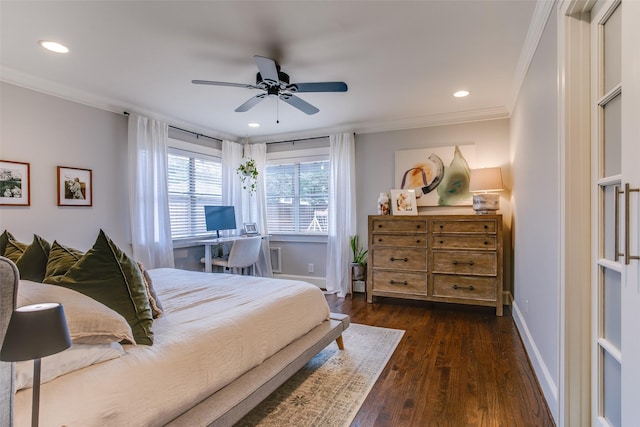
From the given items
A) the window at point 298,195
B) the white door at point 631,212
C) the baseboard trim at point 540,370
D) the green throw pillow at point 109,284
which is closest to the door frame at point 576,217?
the baseboard trim at point 540,370

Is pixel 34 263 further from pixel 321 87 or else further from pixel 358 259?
pixel 358 259

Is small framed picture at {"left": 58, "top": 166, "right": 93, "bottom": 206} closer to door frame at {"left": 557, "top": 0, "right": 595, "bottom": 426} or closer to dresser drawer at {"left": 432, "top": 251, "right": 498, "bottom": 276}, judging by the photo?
dresser drawer at {"left": 432, "top": 251, "right": 498, "bottom": 276}

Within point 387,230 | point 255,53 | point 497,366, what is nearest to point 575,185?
point 497,366

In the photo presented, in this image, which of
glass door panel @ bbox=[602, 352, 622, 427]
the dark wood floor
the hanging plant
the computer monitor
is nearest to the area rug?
the dark wood floor

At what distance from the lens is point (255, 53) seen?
253 centimetres

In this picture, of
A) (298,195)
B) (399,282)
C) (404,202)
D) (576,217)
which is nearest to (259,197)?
(298,195)

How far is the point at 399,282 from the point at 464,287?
2.38 feet

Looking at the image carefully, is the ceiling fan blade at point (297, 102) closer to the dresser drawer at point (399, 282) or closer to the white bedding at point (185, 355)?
the white bedding at point (185, 355)

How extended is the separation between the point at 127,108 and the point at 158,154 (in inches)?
23.0

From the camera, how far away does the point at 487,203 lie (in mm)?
3666

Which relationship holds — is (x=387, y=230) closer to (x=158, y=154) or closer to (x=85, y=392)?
(x=158, y=154)

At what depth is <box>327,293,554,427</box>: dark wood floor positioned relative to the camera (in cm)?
179

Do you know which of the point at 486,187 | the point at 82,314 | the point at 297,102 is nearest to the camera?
the point at 82,314

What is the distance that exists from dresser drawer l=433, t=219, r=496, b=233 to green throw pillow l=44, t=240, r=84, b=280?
3.38 metres
